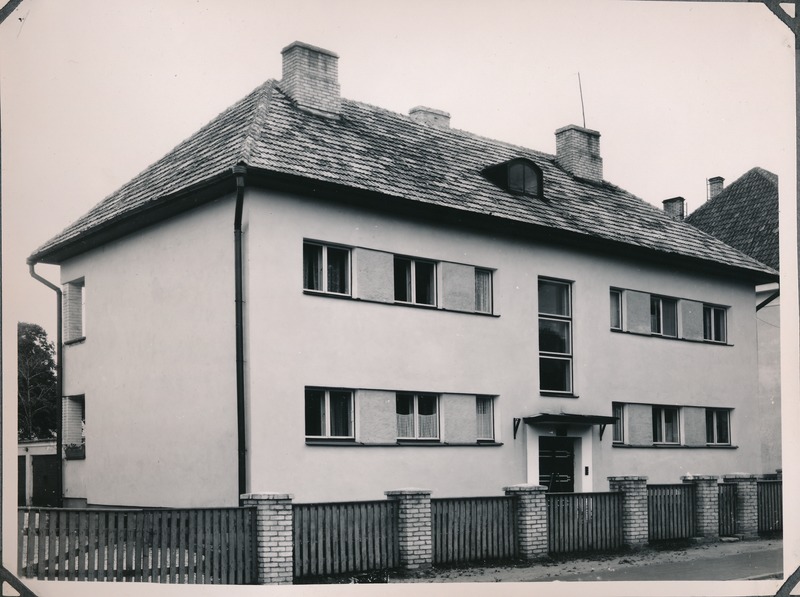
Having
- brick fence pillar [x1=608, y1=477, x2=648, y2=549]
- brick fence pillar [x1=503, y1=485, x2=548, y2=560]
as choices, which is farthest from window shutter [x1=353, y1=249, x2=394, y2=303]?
brick fence pillar [x1=608, y1=477, x2=648, y2=549]

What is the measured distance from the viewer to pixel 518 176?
23.1 metres

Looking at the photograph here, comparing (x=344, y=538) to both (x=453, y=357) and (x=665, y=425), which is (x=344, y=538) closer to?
(x=453, y=357)

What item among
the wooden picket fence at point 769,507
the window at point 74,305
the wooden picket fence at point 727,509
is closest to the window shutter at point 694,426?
the wooden picket fence at point 769,507

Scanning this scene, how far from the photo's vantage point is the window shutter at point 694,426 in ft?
81.0

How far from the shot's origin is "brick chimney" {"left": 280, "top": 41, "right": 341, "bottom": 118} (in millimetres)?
20922

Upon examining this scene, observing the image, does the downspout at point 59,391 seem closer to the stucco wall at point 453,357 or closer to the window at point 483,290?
the stucco wall at point 453,357

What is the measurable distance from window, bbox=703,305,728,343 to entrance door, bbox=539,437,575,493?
17.8 feet

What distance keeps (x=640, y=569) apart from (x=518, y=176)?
9.39m

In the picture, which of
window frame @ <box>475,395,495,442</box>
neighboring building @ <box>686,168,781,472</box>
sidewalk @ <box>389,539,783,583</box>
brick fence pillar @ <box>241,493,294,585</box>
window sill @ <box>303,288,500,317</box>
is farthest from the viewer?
neighboring building @ <box>686,168,781,472</box>

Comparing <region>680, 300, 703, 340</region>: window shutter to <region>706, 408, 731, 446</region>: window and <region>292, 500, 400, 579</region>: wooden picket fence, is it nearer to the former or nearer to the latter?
<region>706, 408, 731, 446</region>: window

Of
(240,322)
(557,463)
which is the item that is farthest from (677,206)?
(240,322)

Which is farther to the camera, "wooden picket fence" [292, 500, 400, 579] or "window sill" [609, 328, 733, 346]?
"window sill" [609, 328, 733, 346]

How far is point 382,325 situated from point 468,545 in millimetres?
4218

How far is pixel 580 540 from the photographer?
1875 cm
